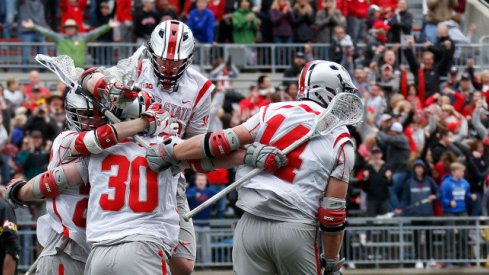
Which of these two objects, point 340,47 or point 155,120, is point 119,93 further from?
point 340,47

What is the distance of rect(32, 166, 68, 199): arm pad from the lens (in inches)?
414

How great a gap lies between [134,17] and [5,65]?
2.26 meters

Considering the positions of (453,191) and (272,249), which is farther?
(453,191)

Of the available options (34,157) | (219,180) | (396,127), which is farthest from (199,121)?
(396,127)

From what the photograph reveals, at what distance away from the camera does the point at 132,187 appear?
9.98 meters

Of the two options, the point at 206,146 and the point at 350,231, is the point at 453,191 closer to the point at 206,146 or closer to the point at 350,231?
the point at 350,231

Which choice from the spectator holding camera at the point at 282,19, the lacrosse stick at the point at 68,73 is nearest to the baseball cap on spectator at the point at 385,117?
the spectator holding camera at the point at 282,19

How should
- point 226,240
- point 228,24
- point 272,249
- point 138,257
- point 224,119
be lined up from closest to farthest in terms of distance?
point 138,257 < point 272,249 < point 226,240 < point 224,119 < point 228,24

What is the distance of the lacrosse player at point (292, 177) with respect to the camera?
10383 millimetres

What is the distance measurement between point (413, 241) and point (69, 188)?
931cm

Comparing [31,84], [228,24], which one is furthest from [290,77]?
[31,84]

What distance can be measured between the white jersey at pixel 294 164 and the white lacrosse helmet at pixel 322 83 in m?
0.15

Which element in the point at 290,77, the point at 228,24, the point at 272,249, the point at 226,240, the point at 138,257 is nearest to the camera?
the point at 138,257

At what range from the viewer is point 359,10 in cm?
2489
